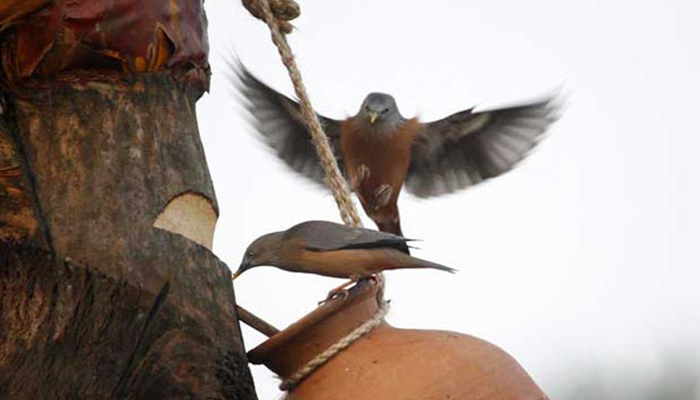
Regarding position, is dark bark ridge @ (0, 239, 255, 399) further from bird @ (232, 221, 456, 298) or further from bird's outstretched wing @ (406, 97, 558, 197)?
bird's outstretched wing @ (406, 97, 558, 197)

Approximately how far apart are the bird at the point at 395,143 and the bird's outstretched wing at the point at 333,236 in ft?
8.86

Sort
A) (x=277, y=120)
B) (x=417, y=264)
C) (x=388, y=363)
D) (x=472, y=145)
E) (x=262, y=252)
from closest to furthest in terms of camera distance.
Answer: (x=388, y=363) < (x=262, y=252) < (x=417, y=264) < (x=277, y=120) < (x=472, y=145)

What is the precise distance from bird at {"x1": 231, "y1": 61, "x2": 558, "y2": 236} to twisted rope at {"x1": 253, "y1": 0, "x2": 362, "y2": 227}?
2613mm

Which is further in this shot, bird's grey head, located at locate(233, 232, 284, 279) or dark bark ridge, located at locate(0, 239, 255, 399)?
bird's grey head, located at locate(233, 232, 284, 279)

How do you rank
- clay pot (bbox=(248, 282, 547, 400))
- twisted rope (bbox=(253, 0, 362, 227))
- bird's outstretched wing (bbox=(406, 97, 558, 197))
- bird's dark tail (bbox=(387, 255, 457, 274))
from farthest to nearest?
1. bird's outstretched wing (bbox=(406, 97, 558, 197))
2. bird's dark tail (bbox=(387, 255, 457, 274))
3. twisted rope (bbox=(253, 0, 362, 227))
4. clay pot (bbox=(248, 282, 547, 400))

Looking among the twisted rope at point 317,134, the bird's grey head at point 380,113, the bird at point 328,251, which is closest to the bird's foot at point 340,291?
the bird at point 328,251

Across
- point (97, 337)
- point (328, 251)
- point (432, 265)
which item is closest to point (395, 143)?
point (432, 265)

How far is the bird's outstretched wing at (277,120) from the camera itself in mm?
5805

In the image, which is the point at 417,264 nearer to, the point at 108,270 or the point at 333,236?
the point at 333,236

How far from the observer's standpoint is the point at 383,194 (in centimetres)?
598

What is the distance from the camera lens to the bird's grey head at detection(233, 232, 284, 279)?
314 cm

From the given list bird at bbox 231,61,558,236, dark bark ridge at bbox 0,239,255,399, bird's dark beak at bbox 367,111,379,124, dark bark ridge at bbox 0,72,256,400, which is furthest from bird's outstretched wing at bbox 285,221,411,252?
bird's dark beak at bbox 367,111,379,124

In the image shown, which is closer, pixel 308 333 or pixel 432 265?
pixel 308 333

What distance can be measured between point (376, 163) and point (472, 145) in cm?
57
